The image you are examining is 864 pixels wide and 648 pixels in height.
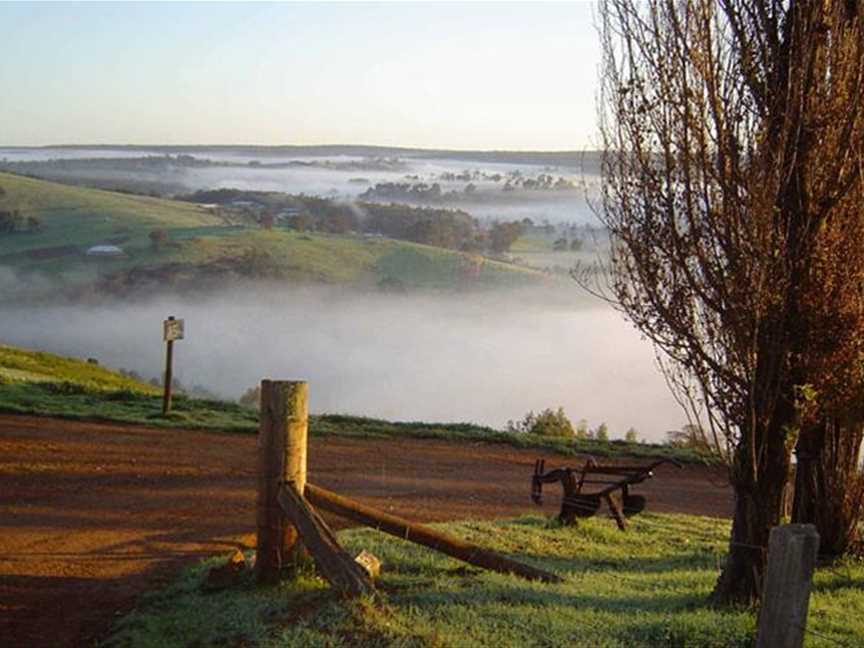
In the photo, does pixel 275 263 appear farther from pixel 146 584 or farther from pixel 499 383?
pixel 146 584

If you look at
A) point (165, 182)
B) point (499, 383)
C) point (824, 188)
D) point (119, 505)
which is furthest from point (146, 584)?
point (165, 182)

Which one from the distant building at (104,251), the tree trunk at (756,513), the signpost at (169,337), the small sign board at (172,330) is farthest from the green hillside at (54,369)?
the distant building at (104,251)

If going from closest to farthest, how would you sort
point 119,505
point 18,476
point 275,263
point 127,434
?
1. point 119,505
2. point 18,476
3. point 127,434
4. point 275,263

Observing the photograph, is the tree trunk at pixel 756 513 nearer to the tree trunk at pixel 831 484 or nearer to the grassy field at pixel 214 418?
the tree trunk at pixel 831 484

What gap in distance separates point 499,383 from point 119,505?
69742 mm

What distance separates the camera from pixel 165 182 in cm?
12738

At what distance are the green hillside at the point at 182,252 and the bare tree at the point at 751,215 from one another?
3244 inches

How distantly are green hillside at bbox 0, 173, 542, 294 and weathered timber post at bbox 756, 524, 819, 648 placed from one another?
8519cm

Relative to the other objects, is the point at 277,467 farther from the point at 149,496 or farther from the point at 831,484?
the point at 831,484

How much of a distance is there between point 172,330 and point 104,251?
7735 cm

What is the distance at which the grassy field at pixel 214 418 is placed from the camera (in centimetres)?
1878

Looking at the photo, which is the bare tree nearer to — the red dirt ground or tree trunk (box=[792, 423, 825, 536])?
tree trunk (box=[792, 423, 825, 536])

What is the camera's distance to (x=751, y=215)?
833 cm

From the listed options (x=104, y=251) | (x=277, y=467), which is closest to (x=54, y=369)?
(x=277, y=467)
